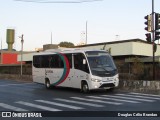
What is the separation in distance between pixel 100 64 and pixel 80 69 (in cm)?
155

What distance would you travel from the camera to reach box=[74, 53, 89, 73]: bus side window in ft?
73.6

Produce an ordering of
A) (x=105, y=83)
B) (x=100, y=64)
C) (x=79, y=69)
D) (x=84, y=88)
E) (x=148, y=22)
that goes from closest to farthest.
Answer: (x=105, y=83) < (x=100, y=64) < (x=84, y=88) < (x=79, y=69) < (x=148, y=22)

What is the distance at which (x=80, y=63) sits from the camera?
23141mm

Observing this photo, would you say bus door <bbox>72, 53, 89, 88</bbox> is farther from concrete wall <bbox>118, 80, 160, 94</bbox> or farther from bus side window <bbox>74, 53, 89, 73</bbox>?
concrete wall <bbox>118, 80, 160, 94</bbox>

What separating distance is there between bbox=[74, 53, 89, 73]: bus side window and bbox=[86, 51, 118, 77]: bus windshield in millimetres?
402

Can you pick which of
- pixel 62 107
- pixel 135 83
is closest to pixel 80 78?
pixel 135 83

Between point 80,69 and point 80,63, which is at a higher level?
point 80,63

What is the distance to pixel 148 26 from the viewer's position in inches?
952

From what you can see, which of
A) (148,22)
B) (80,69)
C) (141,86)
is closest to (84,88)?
(80,69)

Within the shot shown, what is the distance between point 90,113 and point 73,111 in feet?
3.22

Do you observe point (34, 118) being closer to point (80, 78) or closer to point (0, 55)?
point (80, 78)

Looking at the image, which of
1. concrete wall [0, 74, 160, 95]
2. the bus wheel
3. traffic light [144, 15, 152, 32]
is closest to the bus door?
the bus wheel

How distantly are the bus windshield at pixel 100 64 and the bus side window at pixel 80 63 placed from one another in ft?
1.32

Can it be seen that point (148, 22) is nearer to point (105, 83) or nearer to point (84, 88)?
point (105, 83)
